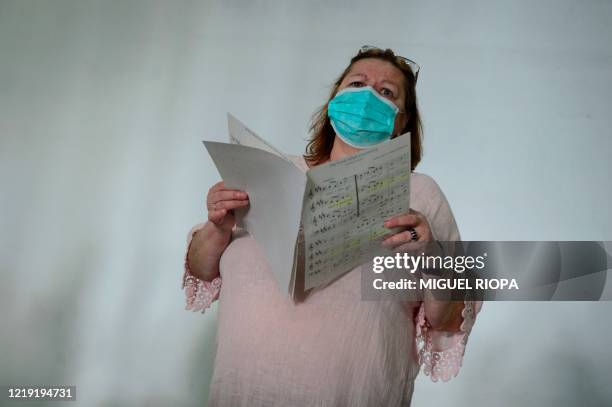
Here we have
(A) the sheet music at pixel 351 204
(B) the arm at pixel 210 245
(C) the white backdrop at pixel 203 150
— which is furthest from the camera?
(C) the white backdrop at pixel 203 150

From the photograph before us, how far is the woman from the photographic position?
31.8 inches

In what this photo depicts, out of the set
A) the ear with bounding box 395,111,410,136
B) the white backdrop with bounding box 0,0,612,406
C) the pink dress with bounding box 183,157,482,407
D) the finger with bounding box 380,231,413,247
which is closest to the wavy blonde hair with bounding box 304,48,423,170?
the ear with bounding box 395,111,410,136

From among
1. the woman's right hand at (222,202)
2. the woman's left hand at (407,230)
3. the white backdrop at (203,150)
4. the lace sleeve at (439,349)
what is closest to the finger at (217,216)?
the woman's right hand at (222,202)

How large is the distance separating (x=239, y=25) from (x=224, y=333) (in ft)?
4.13

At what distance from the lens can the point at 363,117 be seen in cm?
101

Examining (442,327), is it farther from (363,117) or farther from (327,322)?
(363,117)

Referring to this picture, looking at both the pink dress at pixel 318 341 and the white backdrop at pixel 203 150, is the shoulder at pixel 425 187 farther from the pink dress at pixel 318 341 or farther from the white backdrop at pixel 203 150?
the white backdrop at pixel 203 150

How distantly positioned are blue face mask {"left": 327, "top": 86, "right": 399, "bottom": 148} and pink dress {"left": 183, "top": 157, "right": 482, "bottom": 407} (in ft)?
0.51

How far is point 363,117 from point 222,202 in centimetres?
30

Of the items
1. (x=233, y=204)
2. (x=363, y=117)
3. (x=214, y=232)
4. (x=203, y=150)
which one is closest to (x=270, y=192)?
(x=233, y=204)

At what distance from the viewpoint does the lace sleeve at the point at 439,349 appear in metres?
0.93

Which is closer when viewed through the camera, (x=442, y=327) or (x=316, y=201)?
(x=316, y=201)

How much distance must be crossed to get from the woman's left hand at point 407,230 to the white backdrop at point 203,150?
0.84 m

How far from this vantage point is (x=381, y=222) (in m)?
0.81
